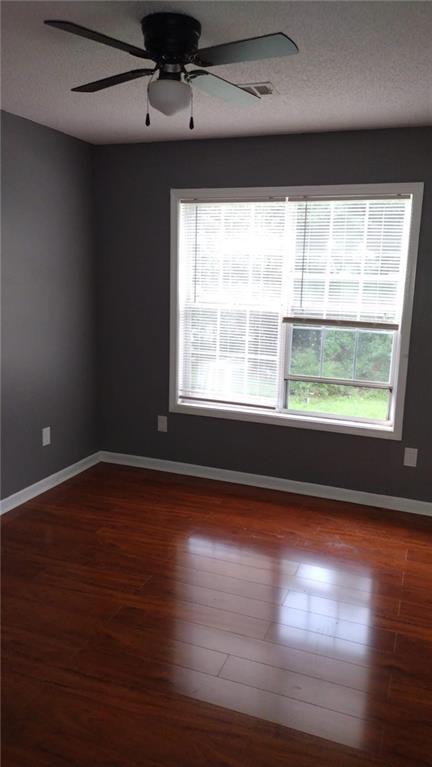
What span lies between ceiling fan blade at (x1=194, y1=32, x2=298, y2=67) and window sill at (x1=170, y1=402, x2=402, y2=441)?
254cm

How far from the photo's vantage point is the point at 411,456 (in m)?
3.79

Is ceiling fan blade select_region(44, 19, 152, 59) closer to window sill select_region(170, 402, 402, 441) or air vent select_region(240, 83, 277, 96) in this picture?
air vent select_region(240, 83, 277, 96)

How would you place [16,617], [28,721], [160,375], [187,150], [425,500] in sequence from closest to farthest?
[28,721] → [16,617] → [425,500] → [187,150] → [160,375]

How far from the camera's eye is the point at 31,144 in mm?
3607

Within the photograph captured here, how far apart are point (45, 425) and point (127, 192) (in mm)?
1868

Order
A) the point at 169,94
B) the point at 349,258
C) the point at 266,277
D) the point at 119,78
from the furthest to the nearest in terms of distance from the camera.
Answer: the point at 266,277
the point at 349,258
the point at 119,78
the point at 169,94

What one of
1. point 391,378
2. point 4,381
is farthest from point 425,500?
point 4,381

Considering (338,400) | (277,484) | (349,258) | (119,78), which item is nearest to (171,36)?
(119,78)

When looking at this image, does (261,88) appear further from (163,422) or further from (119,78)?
(163,422)

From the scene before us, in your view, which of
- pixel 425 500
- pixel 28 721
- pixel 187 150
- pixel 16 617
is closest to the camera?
pixel 28 721

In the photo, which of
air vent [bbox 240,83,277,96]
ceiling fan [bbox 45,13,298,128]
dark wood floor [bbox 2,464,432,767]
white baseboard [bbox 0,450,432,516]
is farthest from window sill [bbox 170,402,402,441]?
ceiling fan [bbox 45,13,298,128]

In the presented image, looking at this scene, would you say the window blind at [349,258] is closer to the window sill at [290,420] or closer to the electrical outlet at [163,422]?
the window sill at [290,420]

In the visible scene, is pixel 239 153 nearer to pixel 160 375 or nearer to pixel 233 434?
pixel 160 375

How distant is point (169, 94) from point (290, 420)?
2.52 meters
